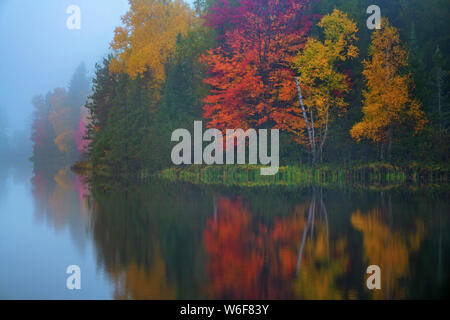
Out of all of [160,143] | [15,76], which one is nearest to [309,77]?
[160,143]

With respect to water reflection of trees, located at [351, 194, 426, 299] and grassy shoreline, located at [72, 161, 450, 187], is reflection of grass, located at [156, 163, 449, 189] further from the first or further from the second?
water reflection of trees, located at [351, 194, 426, 299]

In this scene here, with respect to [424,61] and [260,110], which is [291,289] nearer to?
[260,110]

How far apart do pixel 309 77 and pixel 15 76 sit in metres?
149

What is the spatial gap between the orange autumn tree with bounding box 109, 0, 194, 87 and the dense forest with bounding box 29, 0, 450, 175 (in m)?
4.58

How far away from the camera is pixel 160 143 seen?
115ft

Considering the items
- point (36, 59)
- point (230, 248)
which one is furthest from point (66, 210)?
point (36, 59)

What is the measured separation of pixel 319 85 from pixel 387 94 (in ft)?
13.8

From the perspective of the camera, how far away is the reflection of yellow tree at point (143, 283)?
7.62 meters

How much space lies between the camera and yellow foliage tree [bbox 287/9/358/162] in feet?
93.6

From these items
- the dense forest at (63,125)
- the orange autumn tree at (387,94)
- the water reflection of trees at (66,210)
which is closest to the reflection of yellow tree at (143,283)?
the water reflection of trees at (66,210)

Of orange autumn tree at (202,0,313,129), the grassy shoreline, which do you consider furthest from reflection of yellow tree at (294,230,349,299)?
orange autumn tree at (202,0,313,129)

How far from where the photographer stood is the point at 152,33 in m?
42.2

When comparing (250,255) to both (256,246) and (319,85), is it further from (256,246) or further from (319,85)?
(319,85)
